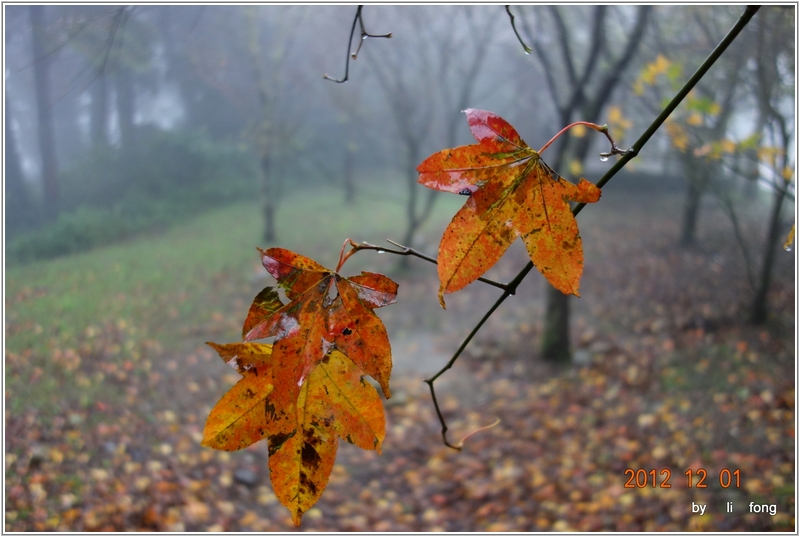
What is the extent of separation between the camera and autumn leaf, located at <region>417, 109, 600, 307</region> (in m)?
0.28

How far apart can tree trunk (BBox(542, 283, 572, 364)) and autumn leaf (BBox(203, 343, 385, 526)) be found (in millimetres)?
2876

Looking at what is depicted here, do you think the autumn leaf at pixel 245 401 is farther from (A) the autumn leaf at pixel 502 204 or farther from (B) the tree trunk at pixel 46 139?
(B) the tree trunk at pixel 46 139

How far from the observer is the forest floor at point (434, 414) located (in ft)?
5.95

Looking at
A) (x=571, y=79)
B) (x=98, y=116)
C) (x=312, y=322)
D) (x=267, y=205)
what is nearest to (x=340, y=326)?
(x=312, y=322)

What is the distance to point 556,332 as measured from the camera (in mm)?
3068

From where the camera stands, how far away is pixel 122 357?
266cm

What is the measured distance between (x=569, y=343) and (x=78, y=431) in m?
2.61

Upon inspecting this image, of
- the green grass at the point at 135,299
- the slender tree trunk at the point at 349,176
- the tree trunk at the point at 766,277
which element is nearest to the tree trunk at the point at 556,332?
the tree trunk at the point at 766,277

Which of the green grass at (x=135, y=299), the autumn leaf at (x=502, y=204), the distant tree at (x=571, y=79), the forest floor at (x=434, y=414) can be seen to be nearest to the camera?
the autumn leaf at (x=502, y=204)

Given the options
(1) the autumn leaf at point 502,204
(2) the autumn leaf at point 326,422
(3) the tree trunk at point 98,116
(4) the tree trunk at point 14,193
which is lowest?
(4) the tree trunk at point 14,193

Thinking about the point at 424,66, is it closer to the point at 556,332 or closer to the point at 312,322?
the point at 556,332

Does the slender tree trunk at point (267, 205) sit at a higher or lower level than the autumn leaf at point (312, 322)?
lower

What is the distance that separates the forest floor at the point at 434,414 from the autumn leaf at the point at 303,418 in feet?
5.72

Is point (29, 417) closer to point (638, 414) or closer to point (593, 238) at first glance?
point (638, 414)
